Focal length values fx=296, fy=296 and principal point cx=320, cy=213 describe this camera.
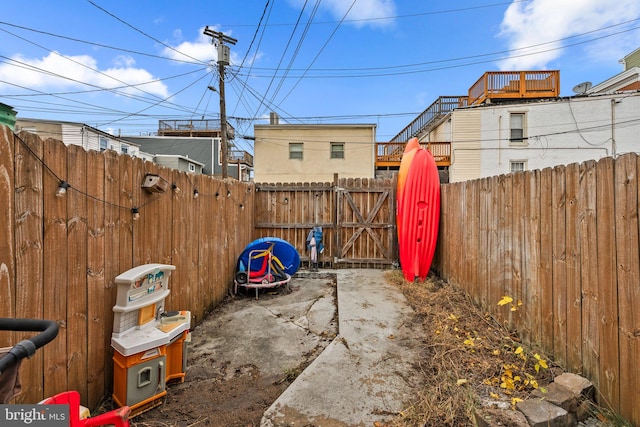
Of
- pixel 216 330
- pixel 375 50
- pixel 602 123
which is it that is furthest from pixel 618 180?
pixel 602 123

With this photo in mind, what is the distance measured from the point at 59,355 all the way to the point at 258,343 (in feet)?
6.25

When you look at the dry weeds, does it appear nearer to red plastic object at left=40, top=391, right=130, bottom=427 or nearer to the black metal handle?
red plastic object at left=40, top=391, right=130, bottom=427

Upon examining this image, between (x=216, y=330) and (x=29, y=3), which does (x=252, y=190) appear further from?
(x=29, y=3)

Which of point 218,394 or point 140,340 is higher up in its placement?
point 140,340

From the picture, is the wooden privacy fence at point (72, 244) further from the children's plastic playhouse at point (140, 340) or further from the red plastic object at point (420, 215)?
the red plastic object at point (420, 215)

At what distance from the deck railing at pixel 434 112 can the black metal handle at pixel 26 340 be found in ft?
58.0

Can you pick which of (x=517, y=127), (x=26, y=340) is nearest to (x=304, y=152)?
(x=517, y=127)

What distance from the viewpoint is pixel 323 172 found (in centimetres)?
1563

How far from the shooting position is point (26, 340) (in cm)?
87

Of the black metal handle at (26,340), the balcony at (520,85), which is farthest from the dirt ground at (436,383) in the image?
the balcony at (520,85)

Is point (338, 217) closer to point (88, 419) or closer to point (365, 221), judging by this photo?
point (365, 221)

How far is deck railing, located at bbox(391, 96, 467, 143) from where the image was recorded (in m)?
17.0

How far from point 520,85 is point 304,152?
441 inches

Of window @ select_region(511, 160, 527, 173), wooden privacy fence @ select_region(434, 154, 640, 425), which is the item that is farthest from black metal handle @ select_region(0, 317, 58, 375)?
window @ select_region(511, 160, 527, 173)
